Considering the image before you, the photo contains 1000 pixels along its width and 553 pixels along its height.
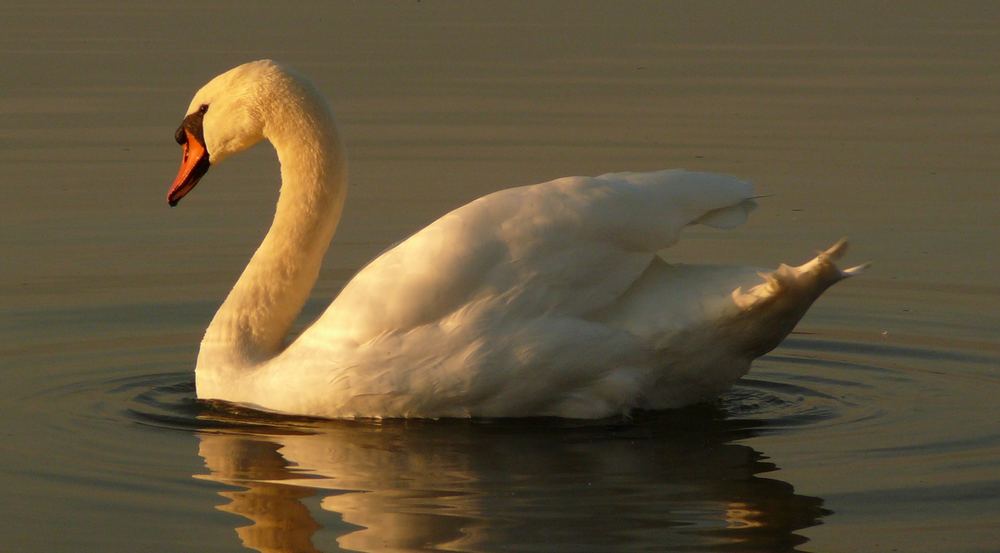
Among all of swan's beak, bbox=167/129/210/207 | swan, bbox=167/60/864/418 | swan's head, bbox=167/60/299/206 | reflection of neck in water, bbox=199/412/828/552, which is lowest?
reflection of neck in water, bbox=199/412/828/552

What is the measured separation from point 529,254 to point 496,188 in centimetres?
467

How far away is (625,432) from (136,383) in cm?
234

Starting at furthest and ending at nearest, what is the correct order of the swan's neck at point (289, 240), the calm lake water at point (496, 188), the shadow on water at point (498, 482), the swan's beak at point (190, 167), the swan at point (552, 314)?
the swan's beak at point (190, 167) → the swan's neck at point (289, 240) → the swan at point (552, 314) → the calm lake water at point (496, 188) → the shadow on water at point (498, 482)

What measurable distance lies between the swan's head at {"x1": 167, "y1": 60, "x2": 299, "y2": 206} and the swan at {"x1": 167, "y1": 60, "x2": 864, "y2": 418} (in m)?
1.21

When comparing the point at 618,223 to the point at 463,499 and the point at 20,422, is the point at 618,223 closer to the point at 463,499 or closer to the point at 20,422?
the point at 463,499

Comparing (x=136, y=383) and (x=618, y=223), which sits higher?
(x=618, y=223)

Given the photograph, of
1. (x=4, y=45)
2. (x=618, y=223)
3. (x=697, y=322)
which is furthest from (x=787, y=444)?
(x=4, y=45)

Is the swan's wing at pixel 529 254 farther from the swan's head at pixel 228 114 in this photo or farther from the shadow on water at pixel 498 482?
the swan's head at pixel 228 114

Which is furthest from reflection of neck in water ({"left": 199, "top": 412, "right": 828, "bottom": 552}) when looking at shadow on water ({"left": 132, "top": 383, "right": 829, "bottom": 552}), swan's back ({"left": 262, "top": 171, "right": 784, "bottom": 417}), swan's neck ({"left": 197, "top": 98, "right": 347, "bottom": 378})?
swan's neck ({"left": 197, "top": 98, "right": 347, "bottom": 378})

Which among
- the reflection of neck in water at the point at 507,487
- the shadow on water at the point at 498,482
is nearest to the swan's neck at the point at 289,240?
the shadow on water at the point at 498,482

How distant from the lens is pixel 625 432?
26.7ft

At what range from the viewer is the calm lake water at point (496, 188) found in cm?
689

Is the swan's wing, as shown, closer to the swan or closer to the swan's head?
the swan

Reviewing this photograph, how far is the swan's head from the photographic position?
29.5 ft
